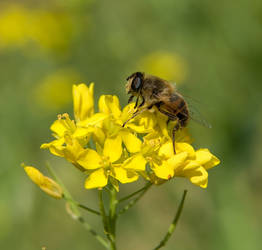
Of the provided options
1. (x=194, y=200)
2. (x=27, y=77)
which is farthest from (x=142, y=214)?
(x=27, y=77)

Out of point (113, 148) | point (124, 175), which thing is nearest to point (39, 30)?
point (113, 148)

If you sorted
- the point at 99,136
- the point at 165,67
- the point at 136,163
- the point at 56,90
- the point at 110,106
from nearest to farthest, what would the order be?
the point at 136,163, the point at 99,136, the point at 110,106, the point at 56,90, the point at 165,67

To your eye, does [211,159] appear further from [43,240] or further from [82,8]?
[82,8]

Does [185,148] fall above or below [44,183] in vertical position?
below

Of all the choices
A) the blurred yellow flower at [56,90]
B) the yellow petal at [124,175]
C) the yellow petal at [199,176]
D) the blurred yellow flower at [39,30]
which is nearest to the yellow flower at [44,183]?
the yellow petal at [124,175]

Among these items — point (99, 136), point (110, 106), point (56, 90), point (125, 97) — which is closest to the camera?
point (99, 136)

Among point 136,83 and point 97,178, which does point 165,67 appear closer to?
point 136,83

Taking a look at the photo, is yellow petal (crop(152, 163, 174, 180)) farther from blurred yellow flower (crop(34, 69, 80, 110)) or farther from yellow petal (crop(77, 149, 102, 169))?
blurred yellow flower (crop(34, 69, 80, 110))

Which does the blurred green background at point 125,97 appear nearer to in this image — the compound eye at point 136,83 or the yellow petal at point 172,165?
the compound eye at point 136,83
